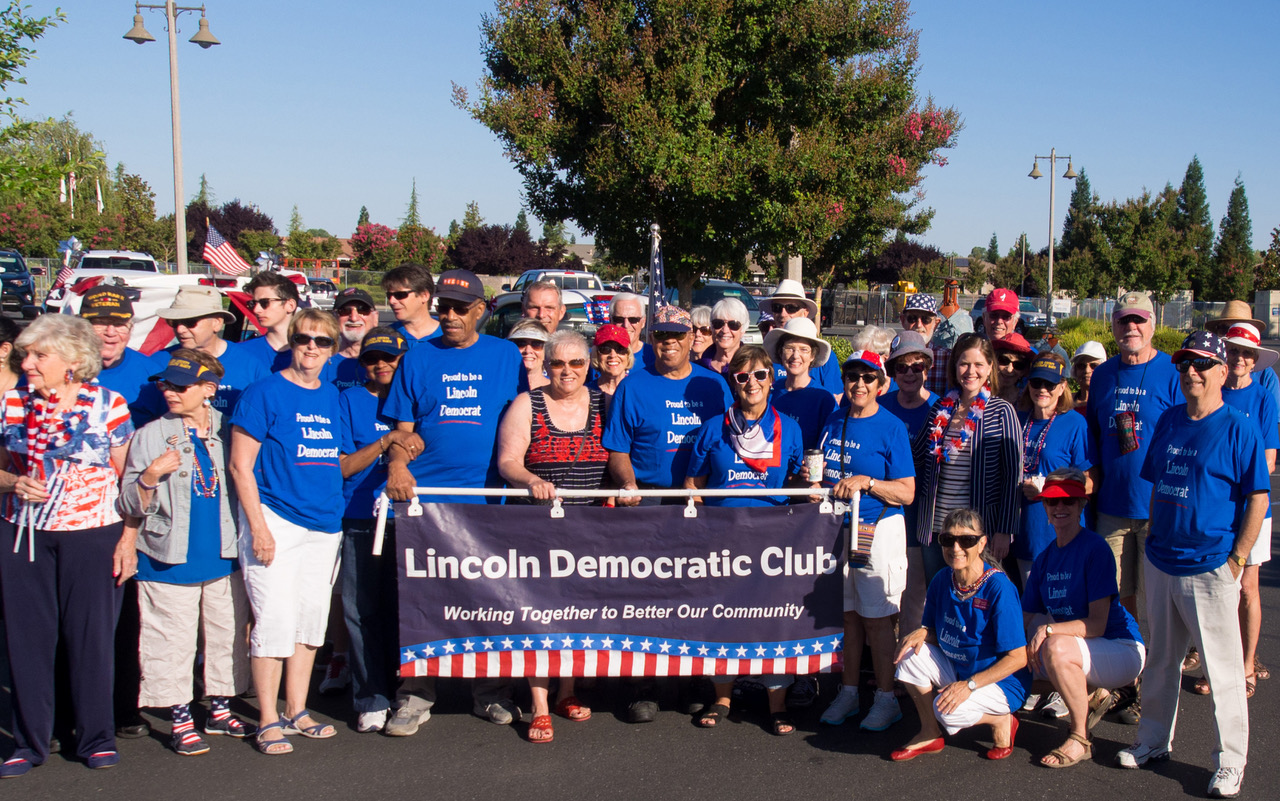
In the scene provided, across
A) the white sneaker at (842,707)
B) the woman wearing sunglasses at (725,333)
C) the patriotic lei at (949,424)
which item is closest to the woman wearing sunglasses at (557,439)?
the white sneaker at (842,707)

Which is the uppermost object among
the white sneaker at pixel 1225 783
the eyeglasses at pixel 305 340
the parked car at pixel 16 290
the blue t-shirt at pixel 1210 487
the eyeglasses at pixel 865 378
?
the parked car at pixel 16 290

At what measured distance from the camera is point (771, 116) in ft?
49.7

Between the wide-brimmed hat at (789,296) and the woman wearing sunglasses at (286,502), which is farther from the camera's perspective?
the wide-brimmed hat at (789,296)

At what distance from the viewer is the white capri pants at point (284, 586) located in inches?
182

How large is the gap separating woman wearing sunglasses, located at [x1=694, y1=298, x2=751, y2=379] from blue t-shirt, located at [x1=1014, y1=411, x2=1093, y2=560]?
1.83 meters

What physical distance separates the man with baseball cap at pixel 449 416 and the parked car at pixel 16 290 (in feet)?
85.3

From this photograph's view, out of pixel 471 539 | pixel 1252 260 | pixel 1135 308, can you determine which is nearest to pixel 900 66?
pixel 1135 308

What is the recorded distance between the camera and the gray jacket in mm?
4520

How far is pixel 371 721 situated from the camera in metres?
4.90

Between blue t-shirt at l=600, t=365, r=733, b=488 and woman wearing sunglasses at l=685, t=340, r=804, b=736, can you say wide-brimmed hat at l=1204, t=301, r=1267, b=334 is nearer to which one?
woman wearing sunglasses at l=685, t=340, r=804, b=736

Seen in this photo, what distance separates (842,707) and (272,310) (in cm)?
427

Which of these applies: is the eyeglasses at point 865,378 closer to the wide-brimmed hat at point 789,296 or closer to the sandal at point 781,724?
the wide-brimmed hat at point 789,296

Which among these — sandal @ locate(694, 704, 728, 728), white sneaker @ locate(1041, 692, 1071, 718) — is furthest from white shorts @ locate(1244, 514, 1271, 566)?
sandal @ locate(694, 704, 728, 728)

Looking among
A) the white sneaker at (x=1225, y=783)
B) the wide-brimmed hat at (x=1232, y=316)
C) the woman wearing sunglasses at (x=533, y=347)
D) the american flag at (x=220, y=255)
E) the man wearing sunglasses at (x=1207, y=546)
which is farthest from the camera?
the american flag at (x=220, y=255)
